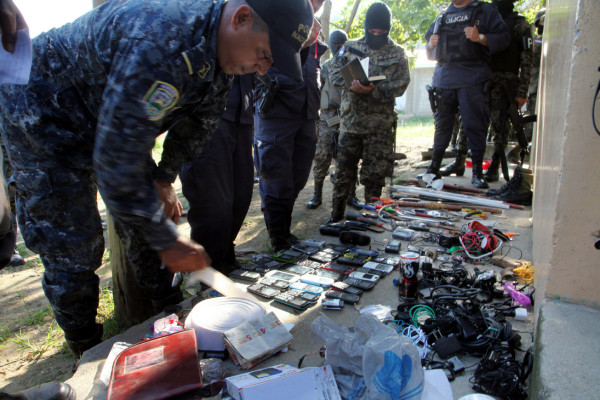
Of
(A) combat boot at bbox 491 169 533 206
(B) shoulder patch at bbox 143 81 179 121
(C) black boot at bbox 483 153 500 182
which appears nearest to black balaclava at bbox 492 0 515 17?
(C) black boot at bbox 483 153 500 182

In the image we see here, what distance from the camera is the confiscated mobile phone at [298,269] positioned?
9.04 ft

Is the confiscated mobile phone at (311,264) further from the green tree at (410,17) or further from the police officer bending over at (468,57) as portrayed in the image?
the green tree at (410,17)

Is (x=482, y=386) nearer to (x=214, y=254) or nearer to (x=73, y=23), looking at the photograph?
(x=214, y=254)

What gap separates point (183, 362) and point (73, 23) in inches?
58.1

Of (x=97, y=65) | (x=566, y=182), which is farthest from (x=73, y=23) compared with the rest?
(x=566, y=182)

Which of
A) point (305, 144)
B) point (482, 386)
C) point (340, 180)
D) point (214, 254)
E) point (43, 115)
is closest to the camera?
point (482, 386)

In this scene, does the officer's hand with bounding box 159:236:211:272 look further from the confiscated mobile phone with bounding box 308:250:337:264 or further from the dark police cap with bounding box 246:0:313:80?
the confiscated mobile phone with bounding box 308:250:337:264

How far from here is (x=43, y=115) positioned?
1657 mm

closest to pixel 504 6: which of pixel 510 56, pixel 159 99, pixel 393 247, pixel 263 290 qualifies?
pixel 510 56

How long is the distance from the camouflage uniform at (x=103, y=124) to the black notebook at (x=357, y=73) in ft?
7.63

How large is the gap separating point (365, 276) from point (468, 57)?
3467 millimetres

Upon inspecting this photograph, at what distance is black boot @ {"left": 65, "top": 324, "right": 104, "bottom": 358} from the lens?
6.77ft

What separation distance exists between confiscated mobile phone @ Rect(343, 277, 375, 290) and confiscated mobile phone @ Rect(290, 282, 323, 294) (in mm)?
187

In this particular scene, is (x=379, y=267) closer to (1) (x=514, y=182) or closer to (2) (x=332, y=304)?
(2) (x=332, y=304)
